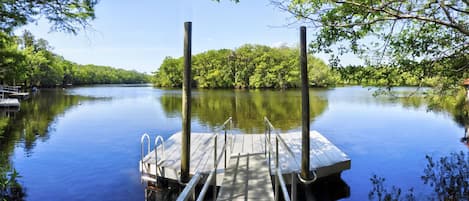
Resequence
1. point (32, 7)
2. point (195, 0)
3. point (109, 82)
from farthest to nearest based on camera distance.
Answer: point (109, 82) < point (195, 0) < point (32, 7)

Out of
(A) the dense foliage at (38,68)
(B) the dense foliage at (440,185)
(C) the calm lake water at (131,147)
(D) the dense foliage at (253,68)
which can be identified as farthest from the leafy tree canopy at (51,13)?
(D) the dense foliage at (253,68)

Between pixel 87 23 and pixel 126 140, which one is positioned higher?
pixel 87 23

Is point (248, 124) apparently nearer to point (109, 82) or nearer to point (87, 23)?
point (87, 23)

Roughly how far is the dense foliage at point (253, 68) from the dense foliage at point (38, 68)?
89.9 feet

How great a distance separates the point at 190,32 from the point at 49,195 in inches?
188

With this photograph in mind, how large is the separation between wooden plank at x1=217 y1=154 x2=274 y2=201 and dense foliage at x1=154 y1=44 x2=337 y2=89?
4828cm

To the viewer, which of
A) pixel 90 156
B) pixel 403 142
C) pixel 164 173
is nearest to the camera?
pixel 164 173

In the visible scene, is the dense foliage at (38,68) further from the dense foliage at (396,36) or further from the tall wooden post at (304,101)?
the dense foliage at (396,36)

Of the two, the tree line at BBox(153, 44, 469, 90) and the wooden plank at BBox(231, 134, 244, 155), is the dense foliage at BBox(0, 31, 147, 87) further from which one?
the tree line at BBox(153, 44, 469, 90)

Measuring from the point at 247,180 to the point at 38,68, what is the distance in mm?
50401

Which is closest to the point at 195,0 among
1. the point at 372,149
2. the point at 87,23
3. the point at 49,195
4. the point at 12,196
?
the point at 87,23

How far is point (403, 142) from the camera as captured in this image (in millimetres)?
10883

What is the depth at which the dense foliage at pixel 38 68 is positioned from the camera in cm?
1207

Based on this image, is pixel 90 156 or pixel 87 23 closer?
pixel 87 23
